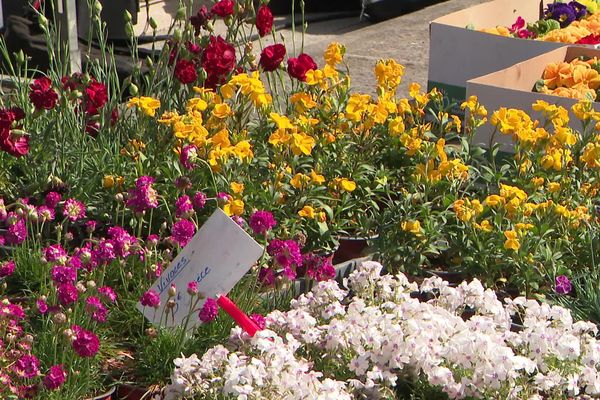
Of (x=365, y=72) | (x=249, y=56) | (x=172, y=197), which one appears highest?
(x=249, y=56)

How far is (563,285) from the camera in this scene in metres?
2.62

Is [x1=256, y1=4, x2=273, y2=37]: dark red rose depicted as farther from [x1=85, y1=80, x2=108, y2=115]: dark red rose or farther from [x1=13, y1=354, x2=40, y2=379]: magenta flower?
[x1=13, y1=354, x2=40, y2=379]: magenta flower

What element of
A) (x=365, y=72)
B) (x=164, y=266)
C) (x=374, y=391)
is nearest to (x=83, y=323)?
(x=164, y=266)

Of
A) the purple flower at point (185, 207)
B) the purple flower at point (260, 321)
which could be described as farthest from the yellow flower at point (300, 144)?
the purple flower at point (260, 321)

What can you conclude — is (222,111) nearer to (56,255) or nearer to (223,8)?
(223,8)

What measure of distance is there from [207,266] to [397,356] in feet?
1.57

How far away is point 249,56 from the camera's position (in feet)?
10.6

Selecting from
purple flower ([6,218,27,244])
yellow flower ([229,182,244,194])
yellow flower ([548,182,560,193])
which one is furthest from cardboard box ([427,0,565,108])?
purple flower ([6,218,27,244])

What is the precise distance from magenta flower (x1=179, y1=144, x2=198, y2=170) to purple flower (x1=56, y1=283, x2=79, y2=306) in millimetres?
651

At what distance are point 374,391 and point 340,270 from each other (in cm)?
81

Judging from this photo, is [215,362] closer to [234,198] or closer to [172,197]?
[234,198]

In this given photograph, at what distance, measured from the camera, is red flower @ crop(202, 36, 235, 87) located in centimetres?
299

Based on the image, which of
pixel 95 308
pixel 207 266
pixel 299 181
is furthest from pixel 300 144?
pixel 95 308

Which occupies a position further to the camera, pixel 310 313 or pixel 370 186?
pixel 370 186
